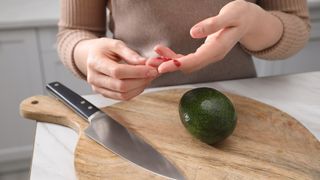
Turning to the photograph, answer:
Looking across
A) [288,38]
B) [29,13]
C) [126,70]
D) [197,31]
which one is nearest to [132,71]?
[126,70]

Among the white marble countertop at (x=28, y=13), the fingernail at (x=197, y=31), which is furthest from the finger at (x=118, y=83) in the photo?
the white marble countertop at (x=28, y=13)

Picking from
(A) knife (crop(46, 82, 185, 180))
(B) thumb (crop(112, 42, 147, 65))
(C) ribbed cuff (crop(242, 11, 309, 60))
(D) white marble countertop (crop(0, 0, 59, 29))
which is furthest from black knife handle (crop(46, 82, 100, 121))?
(D) white marble countertop (crop(0, 0, 59, 29))

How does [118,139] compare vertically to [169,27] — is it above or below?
below

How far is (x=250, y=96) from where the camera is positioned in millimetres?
702

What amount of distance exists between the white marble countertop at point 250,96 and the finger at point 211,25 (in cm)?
21

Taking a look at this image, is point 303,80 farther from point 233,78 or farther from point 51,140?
point 51,140

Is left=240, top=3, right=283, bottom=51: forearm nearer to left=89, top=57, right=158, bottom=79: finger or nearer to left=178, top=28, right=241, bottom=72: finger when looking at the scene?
left=178, top=28, right=241, bottom=72: finger

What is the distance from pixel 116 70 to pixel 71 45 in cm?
22

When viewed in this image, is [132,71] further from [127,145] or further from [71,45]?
[71,45]

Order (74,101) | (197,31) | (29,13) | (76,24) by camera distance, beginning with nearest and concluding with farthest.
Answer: (197,31) < (74,101) < (76,24) < (29,13)

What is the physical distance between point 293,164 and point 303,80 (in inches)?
11.3

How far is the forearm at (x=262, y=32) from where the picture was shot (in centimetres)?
62

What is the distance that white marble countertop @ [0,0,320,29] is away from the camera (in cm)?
116

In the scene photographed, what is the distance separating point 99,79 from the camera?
0.59 metres
